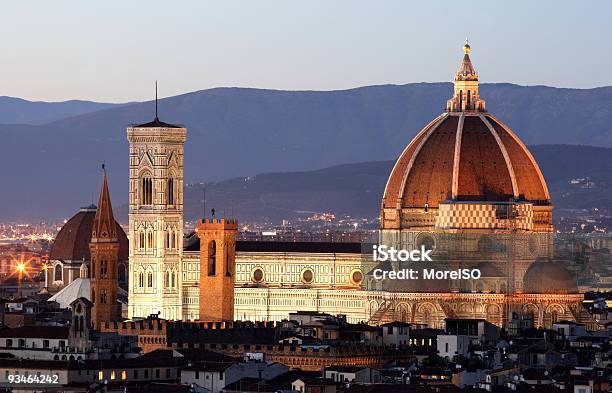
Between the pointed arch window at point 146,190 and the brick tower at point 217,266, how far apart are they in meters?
5.48

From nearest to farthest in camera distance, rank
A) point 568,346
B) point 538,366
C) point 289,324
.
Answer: point 538,366, point 568,346, point 289,324

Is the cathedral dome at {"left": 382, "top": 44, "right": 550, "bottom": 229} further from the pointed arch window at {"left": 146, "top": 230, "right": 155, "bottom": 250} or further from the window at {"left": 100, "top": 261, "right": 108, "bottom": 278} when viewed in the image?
the window at {"left": 100, "top": 261, "right": 108, "bottom": 278}

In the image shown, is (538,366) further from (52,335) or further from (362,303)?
(362,303)

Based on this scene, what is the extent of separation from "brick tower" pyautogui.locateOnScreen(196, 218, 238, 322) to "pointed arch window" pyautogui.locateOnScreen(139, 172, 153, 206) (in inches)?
216

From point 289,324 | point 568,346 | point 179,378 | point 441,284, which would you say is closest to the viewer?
point 179,378

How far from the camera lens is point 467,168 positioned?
133 meters

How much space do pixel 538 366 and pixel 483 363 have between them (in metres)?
4.27

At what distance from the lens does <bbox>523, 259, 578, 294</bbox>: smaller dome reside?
125938mm

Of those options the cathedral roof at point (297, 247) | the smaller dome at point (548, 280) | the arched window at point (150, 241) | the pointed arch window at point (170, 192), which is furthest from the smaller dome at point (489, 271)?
the arched window at point (150, 241)

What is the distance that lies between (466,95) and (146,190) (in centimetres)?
1534

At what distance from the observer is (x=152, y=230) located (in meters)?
134

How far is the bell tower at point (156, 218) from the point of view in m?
132

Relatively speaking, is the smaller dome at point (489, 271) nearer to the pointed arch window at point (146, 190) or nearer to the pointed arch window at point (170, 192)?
the pointed arch window at point (170, 192)

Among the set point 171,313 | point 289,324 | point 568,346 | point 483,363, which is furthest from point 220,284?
point 483,363
